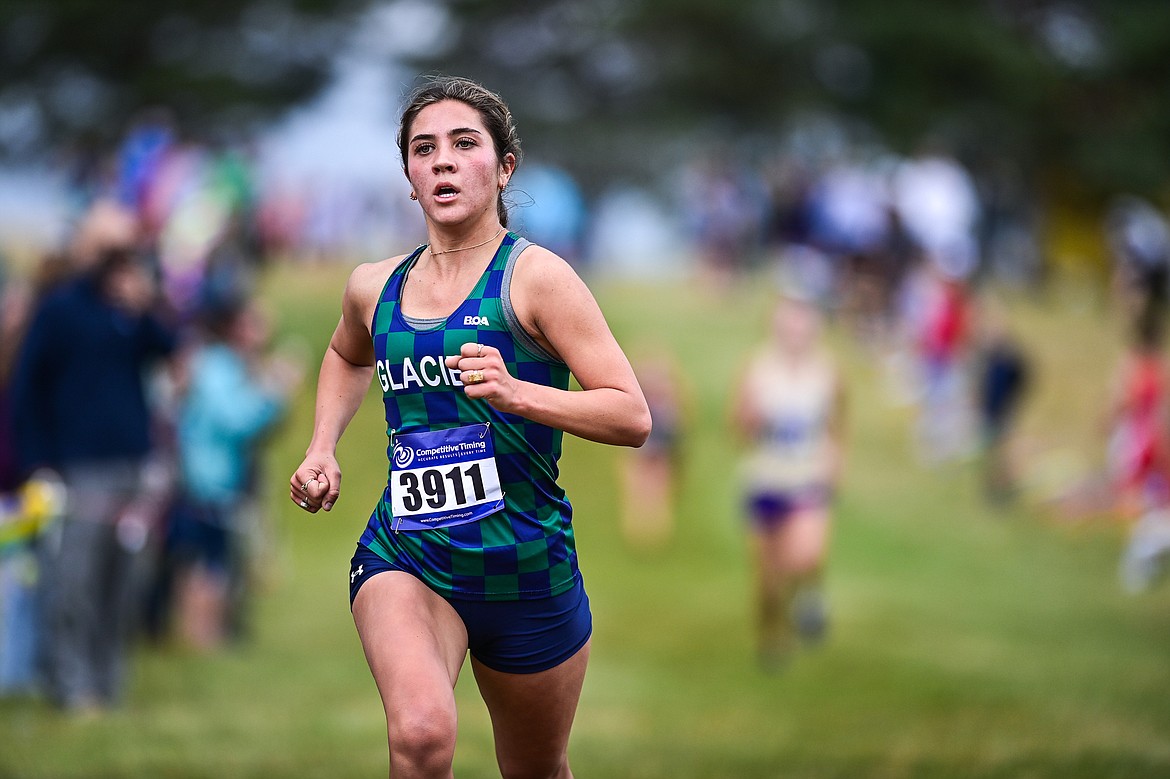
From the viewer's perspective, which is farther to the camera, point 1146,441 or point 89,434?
point 1146,441

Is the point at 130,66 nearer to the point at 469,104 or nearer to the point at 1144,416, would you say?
Answer: the point at 1144,416

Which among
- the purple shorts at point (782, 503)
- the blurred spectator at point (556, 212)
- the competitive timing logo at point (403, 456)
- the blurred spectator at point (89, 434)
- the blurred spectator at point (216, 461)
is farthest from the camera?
the blurred spectator at point (556, 212)

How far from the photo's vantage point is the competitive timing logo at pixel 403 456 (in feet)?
13.8

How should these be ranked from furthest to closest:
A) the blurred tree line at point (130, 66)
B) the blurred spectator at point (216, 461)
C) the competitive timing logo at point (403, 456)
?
the blurred tree line at point (130, 66), the blurred spectator at point (216, 461), the competitive timing logo at point (403, 456)

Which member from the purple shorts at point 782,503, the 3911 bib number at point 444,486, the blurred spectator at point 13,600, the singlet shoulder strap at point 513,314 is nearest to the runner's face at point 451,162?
the singlet shoulder strap at point 513,314

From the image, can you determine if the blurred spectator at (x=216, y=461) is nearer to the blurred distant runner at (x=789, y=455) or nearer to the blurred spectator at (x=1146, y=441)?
the blurred distant runner at (x=789, y=455)

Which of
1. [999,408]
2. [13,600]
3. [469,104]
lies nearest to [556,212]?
[999,408]

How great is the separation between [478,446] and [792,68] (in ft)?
112

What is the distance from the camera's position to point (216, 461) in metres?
10.2

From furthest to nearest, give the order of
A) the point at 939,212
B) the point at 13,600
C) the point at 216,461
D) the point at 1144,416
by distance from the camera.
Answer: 1. the point at 939,212
2. the point at 1144,416
3. the point at 216,461
4. the point at 13,600

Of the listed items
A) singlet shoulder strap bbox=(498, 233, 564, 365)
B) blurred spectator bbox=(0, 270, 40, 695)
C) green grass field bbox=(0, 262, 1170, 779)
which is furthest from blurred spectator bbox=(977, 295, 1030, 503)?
singlet shoulder strap bbox=(498, 233, 564, 365)

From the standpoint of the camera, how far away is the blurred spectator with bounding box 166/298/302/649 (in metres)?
10.2

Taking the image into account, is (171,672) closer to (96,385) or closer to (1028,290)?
(96,385)

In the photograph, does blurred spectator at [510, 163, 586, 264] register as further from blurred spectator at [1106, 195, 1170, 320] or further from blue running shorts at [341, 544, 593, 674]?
blue running shorts at [341, 544, 593, 674]
